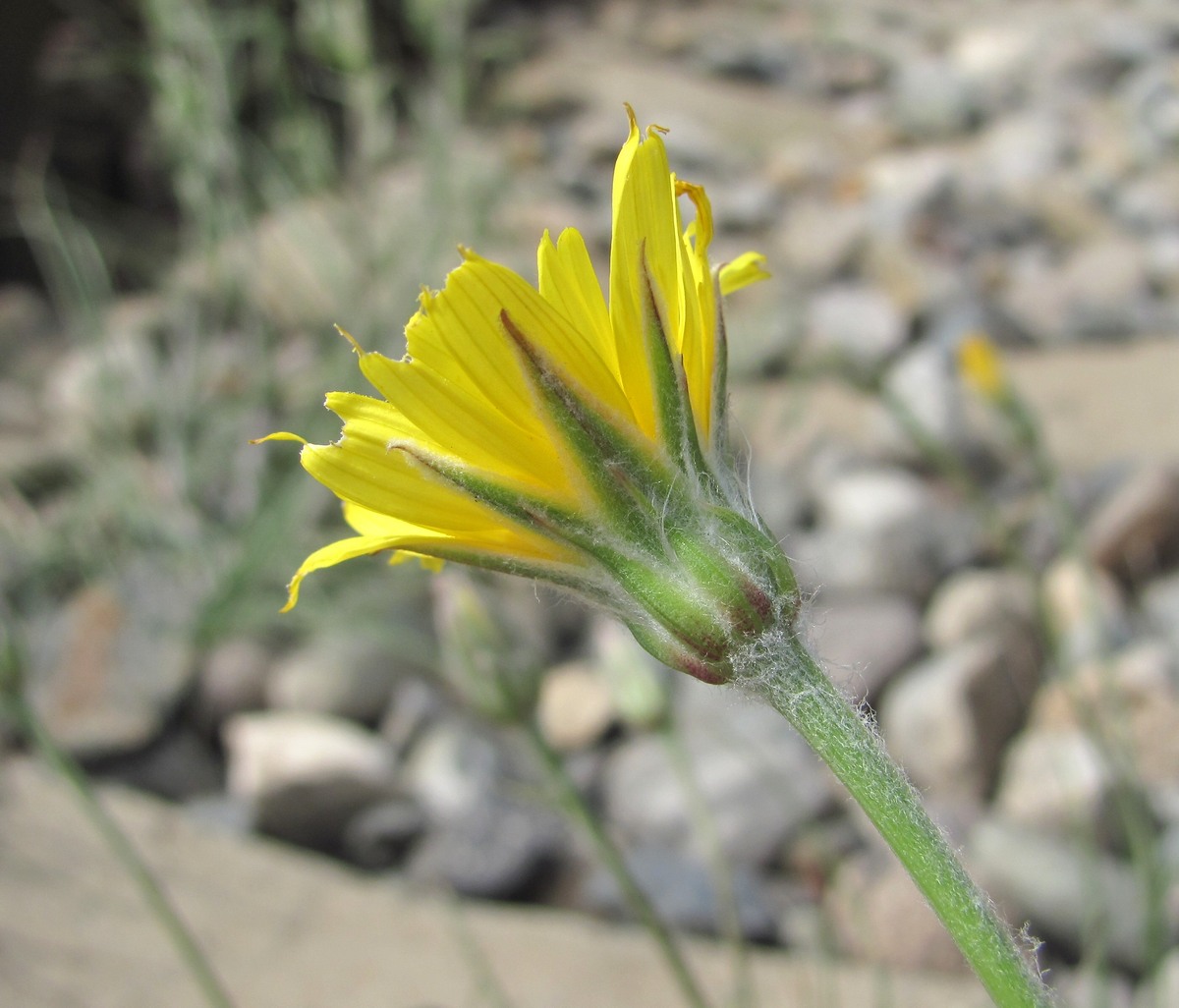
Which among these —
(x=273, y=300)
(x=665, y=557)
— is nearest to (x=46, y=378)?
(x=273, y=300)

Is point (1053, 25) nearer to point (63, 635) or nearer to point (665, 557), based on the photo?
point (63, 635)

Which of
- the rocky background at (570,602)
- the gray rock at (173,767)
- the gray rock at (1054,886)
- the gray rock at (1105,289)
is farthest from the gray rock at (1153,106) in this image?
the gray rock at (173,767)

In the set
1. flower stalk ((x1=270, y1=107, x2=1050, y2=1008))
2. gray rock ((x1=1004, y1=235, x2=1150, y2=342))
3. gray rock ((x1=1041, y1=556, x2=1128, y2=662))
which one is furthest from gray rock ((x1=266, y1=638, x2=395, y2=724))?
gray rock ((x1=1004, y1=235, x2=1150, y2=342))

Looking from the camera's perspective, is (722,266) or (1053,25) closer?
(722,266)

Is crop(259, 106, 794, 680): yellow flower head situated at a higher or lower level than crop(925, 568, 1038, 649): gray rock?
lower

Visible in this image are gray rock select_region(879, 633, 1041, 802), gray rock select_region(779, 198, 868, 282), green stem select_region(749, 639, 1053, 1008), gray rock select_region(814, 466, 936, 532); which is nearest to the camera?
green stem select_region(749, 639, 1053, 1008)

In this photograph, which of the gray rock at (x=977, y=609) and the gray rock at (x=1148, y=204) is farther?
the gray rock at (x=1148, y=204)

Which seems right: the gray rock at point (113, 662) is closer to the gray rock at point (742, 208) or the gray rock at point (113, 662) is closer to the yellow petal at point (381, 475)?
the yellow petal at point (381, 475)

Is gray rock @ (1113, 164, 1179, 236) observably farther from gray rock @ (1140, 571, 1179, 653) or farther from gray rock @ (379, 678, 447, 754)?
gray rock @ (379, 678, 447, 754)
